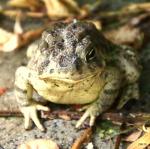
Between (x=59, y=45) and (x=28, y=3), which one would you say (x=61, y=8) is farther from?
(x=59, y=45)

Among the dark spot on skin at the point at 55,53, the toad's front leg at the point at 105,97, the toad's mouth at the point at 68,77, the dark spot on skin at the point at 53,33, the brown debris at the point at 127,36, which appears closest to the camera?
the toad's mouth at the point at 68,77

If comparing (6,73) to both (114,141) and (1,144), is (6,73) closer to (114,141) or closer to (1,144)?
(1,144)

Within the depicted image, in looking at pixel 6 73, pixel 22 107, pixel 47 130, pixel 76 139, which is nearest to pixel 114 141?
pixel 76 139

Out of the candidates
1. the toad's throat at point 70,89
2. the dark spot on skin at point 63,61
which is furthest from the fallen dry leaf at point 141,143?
the dark spot on skin at point 63,61

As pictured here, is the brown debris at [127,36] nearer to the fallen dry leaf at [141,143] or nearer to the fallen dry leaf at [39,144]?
the fallen dry leaf at [141,143]

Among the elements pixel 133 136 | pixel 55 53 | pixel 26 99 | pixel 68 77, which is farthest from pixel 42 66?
pixel 133 136

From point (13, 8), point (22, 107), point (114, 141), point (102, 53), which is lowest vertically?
point (114, 141)
